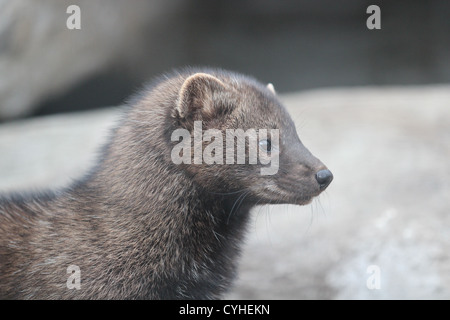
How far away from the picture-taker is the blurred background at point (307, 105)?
4.81m

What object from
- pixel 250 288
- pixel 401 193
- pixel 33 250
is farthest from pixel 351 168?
pixel 33 250

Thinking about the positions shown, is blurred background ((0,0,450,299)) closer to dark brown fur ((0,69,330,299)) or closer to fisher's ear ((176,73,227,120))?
dark brown fur ((0,69,330,299))

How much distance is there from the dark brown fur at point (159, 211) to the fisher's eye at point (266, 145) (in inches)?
3.6

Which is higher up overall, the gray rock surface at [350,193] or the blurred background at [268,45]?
the blurred background at [268,45]

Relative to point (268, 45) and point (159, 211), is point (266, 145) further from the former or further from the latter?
point (268, 45)

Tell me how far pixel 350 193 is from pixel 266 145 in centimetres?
227

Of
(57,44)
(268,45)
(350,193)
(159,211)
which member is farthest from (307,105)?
(268,45)

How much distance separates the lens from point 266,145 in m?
3.42

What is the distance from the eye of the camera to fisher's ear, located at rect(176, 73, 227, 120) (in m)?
3.35

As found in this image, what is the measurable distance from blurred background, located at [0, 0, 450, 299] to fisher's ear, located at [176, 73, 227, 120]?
0.72 metres

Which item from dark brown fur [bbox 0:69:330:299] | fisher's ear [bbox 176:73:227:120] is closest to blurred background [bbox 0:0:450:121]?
dark brown fur [bbox 0:69:330:299]

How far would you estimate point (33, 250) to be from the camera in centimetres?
346

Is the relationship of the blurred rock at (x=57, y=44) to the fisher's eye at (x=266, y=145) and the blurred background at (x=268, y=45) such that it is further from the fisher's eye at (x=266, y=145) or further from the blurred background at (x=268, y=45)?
the fisher's eye at (x=266, y=145)

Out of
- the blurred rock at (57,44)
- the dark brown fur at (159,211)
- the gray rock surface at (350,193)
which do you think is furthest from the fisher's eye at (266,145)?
the blurred rock at (57,44)
